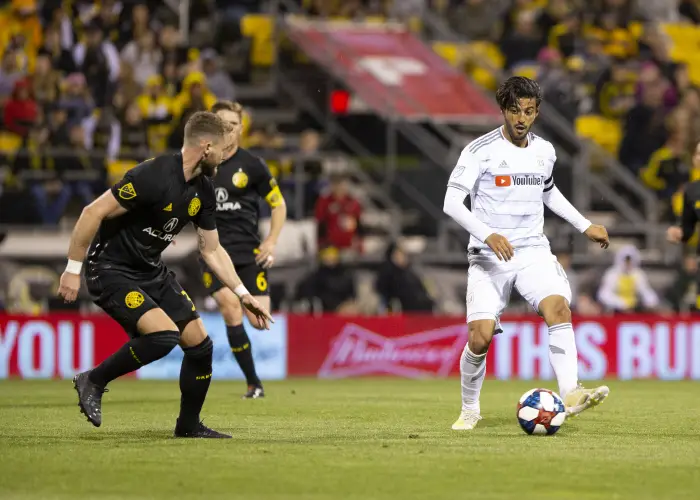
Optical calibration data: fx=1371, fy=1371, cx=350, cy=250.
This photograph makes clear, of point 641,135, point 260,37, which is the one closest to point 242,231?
point 641,135

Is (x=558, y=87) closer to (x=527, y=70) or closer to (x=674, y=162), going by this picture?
(x=527, y=70)

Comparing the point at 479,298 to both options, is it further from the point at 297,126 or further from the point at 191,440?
the point at 297,126

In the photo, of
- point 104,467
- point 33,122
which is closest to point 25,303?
point 33,122

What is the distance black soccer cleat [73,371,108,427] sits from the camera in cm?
858

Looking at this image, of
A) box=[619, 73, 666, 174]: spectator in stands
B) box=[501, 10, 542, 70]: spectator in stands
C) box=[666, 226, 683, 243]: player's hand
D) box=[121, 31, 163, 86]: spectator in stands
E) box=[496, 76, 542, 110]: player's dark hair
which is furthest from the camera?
box=[501, 10, 542, 70]: spectator in stands

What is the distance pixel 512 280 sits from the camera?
9586 millimetres

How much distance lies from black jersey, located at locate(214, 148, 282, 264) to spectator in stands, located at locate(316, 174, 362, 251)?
5986mm

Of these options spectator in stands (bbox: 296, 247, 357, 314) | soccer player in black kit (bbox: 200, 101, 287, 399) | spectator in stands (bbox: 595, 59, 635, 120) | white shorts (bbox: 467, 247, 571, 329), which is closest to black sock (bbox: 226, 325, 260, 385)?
soccer player in black kit (bbox: 200, 101, 287, 399)

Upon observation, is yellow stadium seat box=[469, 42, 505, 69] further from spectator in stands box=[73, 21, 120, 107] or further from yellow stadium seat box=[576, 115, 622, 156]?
spectator in stands box=[73, 21, 120, 107]

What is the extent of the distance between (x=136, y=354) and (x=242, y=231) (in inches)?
169

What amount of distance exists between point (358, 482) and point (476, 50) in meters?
18.2

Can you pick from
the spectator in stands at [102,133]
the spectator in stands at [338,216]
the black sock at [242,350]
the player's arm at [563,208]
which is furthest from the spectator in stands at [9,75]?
the player's arm at [563,208]

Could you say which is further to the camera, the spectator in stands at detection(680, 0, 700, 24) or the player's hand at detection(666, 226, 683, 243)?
the spectator in stands at detection(680, 0, 700, 24)

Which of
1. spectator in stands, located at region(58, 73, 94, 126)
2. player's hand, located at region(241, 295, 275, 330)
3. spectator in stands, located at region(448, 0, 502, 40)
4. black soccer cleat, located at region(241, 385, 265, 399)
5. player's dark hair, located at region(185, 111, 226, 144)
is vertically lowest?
black soccer cleat, located at region(241, 385, 265, 399)
